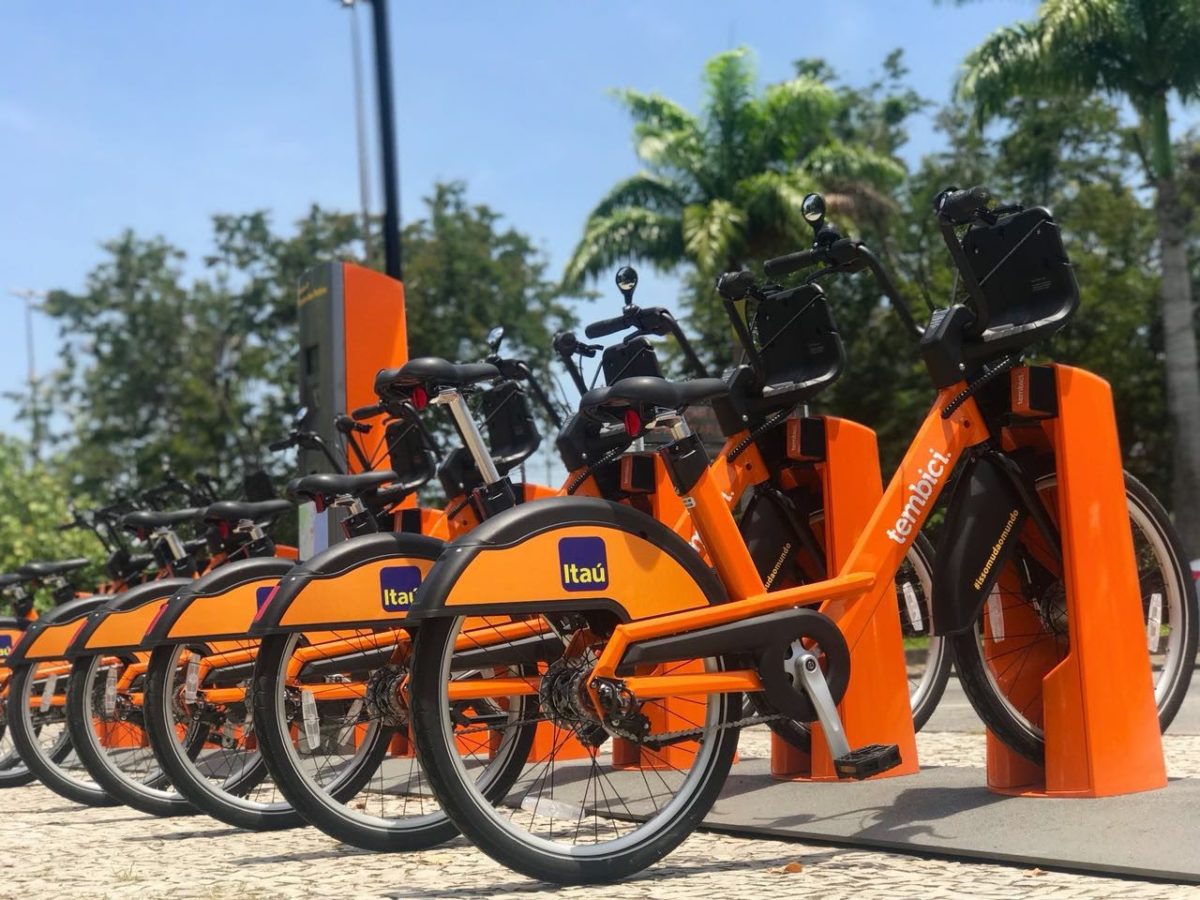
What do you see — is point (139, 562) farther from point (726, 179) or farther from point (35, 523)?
point (726, 179)

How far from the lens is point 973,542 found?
15.3 feet

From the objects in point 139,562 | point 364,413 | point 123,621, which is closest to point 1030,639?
point 364,413

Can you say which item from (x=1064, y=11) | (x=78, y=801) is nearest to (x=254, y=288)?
(x=1064, y=11)

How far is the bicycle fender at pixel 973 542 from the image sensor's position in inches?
183

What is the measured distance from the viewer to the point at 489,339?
20.5 ft

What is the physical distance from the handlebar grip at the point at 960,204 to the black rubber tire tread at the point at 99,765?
3.82 metres

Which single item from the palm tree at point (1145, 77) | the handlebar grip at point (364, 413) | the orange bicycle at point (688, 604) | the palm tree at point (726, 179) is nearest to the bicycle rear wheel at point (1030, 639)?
the orange bicycle at point (688, 604)

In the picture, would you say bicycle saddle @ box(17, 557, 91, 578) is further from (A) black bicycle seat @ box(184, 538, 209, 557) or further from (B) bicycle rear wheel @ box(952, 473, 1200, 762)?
(B) bicycle rear wheel @ box(952, 473, 1200, 762)

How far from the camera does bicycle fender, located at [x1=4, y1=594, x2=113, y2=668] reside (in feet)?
23.7

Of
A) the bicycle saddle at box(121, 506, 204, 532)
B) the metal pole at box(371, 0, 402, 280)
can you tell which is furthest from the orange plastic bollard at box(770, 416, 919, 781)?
the metal pole at box(371, 0, 402, 280)

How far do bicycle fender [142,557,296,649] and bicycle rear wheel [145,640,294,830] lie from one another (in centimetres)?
12

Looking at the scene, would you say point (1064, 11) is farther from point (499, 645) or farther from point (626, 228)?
point (499, 645)

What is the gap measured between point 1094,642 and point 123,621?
3877 millimetres

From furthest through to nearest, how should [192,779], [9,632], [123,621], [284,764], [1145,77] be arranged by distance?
[1145,77] → [9,632] → [123,621] → [192,779] → [284,764]
